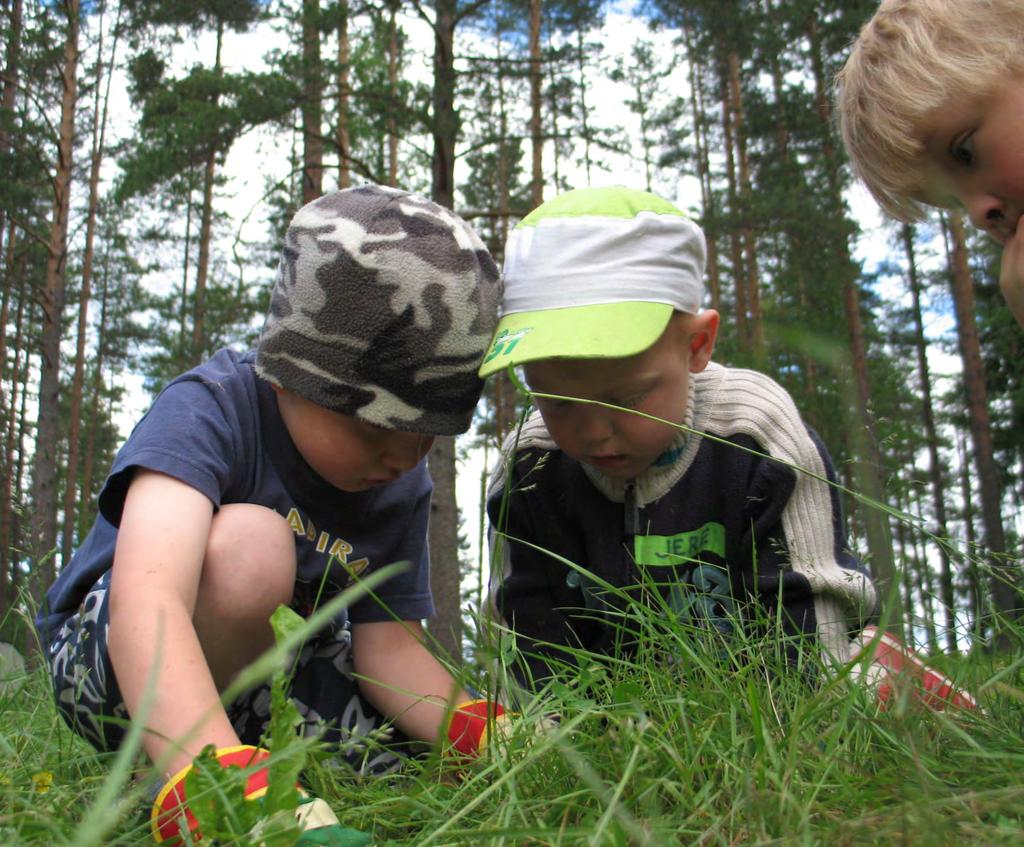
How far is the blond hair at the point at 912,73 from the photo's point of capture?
176 cm

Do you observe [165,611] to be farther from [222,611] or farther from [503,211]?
[503,211]

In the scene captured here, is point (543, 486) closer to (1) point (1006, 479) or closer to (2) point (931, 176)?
(2) point (931, 176)

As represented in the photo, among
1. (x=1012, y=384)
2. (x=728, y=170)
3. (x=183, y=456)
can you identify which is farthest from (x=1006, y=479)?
(x=183, y=456)

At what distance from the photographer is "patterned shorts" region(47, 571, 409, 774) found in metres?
1.60

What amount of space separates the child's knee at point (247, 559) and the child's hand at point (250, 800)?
43 centimetres

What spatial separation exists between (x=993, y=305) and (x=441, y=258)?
14779 mm

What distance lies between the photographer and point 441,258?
1733 mm

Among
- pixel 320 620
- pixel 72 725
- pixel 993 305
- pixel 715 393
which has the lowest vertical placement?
pixel 72 725

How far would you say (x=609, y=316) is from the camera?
1.89 metres

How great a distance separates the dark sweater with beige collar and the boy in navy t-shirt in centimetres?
25

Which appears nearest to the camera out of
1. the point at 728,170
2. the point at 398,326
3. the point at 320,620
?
the point at 320,620

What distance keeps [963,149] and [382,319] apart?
1121 millimetres

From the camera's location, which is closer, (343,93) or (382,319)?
(382,319)

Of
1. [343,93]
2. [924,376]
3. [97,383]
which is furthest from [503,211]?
[97,383]
